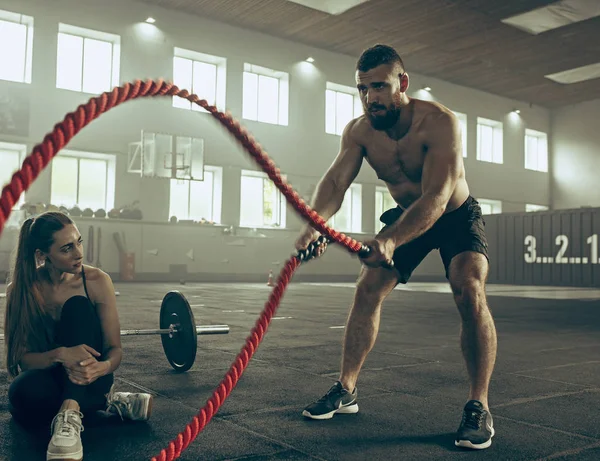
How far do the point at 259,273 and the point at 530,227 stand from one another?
638 centimetres

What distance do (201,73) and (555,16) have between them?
7.50m

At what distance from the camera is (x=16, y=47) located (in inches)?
461

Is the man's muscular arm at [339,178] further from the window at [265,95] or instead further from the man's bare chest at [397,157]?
the window at [265,95]

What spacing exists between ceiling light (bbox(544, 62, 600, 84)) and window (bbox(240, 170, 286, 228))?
326 inches

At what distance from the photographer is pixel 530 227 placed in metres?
14.6

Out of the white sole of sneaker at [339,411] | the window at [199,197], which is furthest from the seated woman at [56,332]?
the window at [199,197]

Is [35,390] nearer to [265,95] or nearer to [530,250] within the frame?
[265,95]

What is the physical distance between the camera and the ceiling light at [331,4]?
1226 cm

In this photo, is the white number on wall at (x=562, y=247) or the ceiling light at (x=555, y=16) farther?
the white number on wall at (x=562, y=247)

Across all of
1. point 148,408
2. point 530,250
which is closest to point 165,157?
point 530,250

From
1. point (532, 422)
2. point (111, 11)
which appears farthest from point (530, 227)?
point (532, 422)

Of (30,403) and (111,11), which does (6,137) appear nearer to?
(111,11)

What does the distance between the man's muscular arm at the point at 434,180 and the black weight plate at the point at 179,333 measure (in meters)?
1.22

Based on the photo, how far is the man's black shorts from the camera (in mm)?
2180
